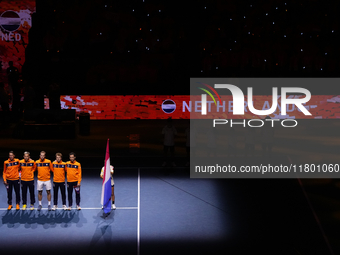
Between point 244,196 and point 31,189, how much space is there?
6.17 metres

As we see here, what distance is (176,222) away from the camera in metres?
10.2

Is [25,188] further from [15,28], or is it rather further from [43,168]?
[15,28]

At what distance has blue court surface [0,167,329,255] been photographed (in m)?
8.98

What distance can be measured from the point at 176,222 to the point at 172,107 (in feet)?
48.5

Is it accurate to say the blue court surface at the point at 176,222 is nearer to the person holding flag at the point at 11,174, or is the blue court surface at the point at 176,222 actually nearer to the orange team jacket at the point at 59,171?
the person holding flag at the point at 11,174

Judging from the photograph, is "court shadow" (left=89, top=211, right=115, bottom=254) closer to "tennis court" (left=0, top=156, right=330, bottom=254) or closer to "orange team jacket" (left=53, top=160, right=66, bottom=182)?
"tennis court" (left=0, top=156, right=330, bottom=254)

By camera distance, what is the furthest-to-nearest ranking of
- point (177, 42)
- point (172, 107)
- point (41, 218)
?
1. point (177, 42)
2. point (172, 107)
3. point (41, 218)

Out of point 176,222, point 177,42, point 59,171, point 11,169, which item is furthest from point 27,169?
point 177,42

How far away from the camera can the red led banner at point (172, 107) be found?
23.8m

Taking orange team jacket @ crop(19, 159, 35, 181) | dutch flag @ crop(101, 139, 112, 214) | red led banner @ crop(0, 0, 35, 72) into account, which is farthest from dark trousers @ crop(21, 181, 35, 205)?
red led banner @ crop(0, 0, 35, 72)

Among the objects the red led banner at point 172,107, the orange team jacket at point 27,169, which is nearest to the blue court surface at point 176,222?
the orange team jacket at point 27,169

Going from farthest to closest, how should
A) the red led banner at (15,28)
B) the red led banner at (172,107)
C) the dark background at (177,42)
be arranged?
the dark background at (177,42) → the red led banner at (15,28) → the red led banner at (172,107)

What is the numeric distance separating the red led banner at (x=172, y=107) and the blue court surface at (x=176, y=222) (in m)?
11.1

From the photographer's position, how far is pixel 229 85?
25.2 metres
